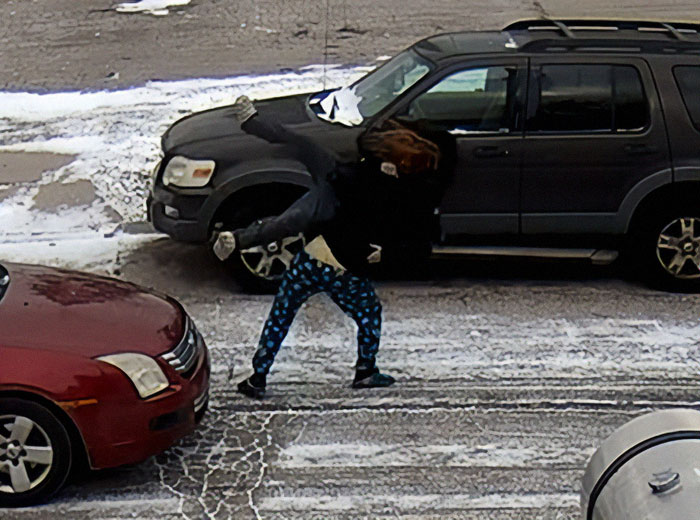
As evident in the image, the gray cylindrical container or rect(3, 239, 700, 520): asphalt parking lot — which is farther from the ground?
the gray cylindrical container

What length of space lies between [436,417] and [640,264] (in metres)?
2.63

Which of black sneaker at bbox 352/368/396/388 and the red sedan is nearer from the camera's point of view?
the red sedan

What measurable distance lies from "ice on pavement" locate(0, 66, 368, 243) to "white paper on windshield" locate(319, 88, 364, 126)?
2.10m

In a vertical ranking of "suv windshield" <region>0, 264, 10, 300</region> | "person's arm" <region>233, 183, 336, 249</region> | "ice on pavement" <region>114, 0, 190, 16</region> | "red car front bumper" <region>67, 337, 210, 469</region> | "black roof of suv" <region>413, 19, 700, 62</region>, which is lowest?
"red car front bumper" <region>67, 337, 210, 469</region>

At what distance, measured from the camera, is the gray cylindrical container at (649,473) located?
263cm

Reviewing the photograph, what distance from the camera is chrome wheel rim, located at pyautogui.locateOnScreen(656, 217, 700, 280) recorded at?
26.2 ft

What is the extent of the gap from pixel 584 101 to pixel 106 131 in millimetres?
5655

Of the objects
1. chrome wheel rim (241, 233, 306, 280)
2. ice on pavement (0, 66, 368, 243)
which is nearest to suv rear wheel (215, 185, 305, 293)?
chrome wheel rim (241, 233, 306, 280)

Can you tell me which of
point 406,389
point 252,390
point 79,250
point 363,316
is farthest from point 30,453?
point 79,250

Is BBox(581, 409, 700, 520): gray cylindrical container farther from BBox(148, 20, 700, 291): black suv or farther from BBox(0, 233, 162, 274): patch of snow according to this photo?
BBox(0, 233, 162, 274): patch of snow

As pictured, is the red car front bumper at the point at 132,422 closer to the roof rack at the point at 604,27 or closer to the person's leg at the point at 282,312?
the person's leg at the point at 282,312

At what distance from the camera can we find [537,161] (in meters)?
7.85

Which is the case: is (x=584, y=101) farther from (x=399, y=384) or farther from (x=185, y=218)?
(x=185, y=218)

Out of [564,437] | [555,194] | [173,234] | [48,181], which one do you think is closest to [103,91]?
[48,181]
